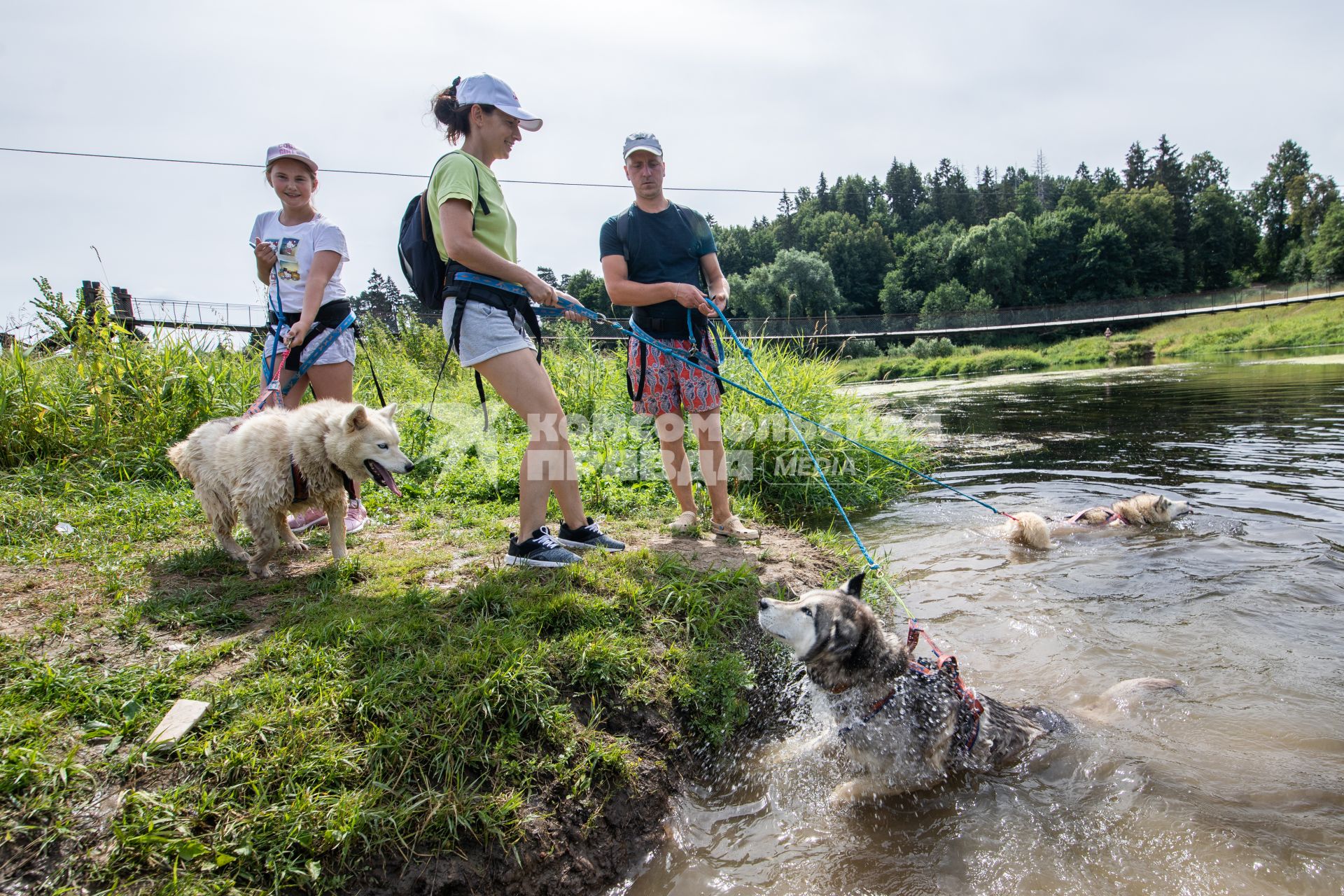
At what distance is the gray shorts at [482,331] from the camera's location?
3340mm

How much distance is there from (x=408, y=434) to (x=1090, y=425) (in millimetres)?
12508

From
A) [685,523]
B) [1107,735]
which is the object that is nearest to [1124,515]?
[1107,735]

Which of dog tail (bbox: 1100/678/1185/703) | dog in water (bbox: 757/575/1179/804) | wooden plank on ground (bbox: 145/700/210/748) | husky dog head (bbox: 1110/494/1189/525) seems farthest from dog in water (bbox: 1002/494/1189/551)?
wooden plank on ground (bbox: 145/700/210/748)

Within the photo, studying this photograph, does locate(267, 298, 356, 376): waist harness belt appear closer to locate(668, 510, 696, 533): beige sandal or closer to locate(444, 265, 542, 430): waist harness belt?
locate(444, 265, 542, 430): waist harness belt

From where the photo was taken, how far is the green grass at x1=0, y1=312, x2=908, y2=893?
186cm

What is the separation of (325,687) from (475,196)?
2.42m

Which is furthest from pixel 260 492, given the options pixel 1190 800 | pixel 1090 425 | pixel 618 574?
pixel 1090 425

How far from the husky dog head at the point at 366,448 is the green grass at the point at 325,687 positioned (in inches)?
21.5

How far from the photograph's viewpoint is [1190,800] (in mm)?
2537

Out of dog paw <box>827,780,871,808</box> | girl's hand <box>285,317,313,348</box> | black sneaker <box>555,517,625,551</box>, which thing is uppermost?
girl's hand <box>285,317,313,348</box>

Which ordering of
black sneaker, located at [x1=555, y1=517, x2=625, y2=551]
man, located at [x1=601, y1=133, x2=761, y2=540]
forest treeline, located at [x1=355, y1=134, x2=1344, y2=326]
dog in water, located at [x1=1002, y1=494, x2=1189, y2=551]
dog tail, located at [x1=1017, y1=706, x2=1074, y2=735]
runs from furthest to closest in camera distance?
1. forest treeline, located at [x1=355, y1=134, x2=1344, y2=326]
2. dog in water, located at [x1=1002, y1=494, x2=1189, y2=551]
3. man, located at [x1=601, y1=133, x2=761, y2=540]
4. black sneaker, located at [x1=555, y1=517, x2=625, y2=551]
5. dog tail, located at [x1=1017, y1=706, x2=1074, y2=735]

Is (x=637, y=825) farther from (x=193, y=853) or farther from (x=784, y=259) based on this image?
(x=784, y=259)

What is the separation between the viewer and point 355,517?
4.79 meters

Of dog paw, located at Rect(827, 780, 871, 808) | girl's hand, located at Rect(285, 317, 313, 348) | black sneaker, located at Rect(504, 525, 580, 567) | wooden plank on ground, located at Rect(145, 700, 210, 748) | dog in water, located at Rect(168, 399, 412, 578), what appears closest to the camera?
wooden plank on ground, located at Rect(145, 700, 210, 748)
